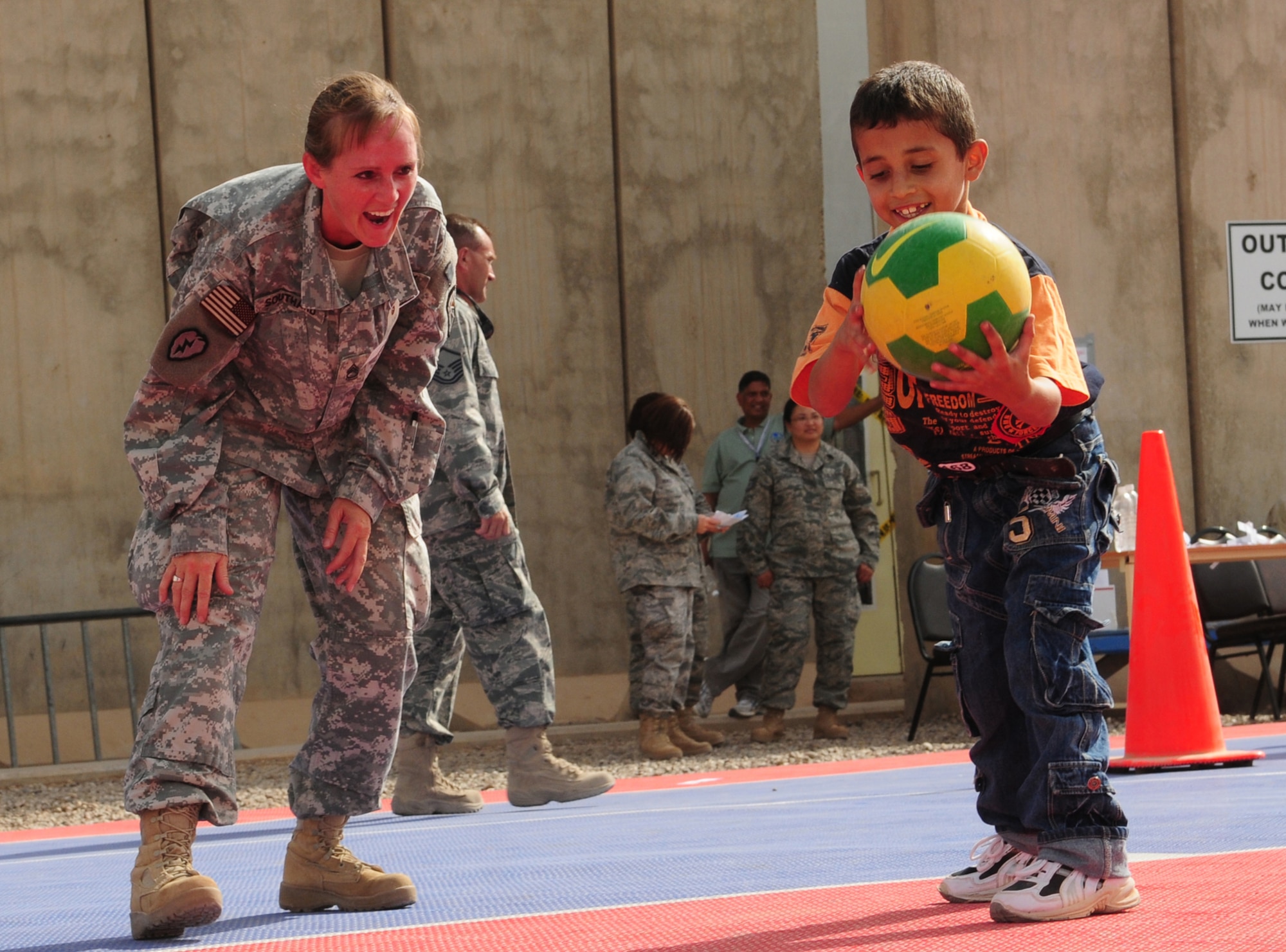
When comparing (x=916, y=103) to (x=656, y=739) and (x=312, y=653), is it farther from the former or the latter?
(x=656, y=739)

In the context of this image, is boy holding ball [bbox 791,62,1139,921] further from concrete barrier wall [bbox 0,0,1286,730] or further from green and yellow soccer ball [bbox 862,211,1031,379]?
concrete barrier wall [bbox 0,0,1286,730]

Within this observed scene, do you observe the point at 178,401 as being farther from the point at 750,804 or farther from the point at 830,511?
the point at 830,511

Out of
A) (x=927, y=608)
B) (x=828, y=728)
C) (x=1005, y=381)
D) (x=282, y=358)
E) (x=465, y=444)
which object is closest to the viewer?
(x=1005, y=381)

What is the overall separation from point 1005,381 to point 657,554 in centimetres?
576

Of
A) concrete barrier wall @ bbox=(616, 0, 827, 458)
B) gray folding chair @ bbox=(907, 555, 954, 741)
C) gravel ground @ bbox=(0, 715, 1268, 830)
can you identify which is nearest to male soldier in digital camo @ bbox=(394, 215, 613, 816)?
gravel ground @ bbox=(0, 715, 1268, 830)

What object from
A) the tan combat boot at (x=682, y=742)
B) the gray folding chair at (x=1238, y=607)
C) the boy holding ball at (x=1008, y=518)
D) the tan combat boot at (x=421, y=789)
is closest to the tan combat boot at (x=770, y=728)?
the tan combat boot at (x=682, y=742)

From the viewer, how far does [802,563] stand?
348 inches

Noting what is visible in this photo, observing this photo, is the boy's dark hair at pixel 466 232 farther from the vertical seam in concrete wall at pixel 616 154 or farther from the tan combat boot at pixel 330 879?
the vertical seam in concrete wall at pixel 616 154

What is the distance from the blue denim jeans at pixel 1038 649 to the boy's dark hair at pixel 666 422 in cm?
537

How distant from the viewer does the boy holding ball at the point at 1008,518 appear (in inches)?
100

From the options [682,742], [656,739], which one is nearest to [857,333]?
[656,739]

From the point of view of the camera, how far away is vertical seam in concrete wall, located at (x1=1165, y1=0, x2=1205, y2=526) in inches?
396

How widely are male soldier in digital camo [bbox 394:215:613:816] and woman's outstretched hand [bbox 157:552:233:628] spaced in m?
2.37

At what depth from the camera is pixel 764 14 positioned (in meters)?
10.9
